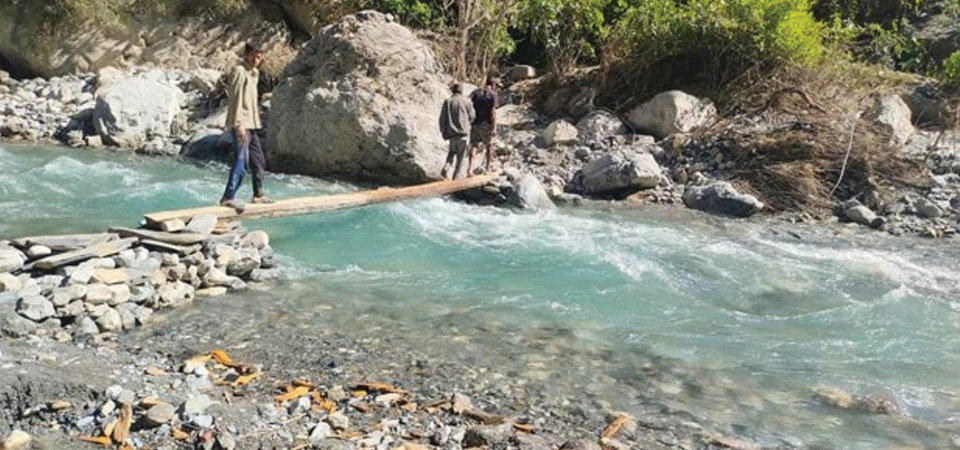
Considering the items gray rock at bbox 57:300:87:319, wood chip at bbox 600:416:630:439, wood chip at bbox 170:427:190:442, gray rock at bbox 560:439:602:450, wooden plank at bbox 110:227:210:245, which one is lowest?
wood chip at bbox 170:427:190:442

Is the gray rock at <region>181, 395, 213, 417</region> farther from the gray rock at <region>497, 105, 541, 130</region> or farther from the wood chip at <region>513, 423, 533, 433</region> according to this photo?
the gray rock at <region>497, 105, 541, 130</region>

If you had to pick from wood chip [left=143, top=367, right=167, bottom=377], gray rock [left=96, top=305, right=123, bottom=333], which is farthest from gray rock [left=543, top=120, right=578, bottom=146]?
wood chip [left=143, top=367, right=167, bottom=377]

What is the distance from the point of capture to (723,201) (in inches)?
500

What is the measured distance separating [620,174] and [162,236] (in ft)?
24.0

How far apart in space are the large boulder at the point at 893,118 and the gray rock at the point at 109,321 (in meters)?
11.8

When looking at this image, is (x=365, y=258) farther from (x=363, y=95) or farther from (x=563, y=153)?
(x=563, y=153)

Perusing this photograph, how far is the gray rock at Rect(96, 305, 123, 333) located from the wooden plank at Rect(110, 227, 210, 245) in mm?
1503

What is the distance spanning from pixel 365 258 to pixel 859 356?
4853 millimetres

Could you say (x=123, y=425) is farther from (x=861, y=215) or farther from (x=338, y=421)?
(x=861, y=215)

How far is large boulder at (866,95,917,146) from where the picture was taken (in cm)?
1404

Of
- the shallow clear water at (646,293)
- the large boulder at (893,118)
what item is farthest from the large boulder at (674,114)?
the shallow clear water at (646,293)

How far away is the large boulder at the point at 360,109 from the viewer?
534 inches

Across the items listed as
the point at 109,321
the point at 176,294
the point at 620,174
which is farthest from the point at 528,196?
the point at 109,321

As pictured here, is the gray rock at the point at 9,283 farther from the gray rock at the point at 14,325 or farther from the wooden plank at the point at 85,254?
the gray rock at the point at 14,325
